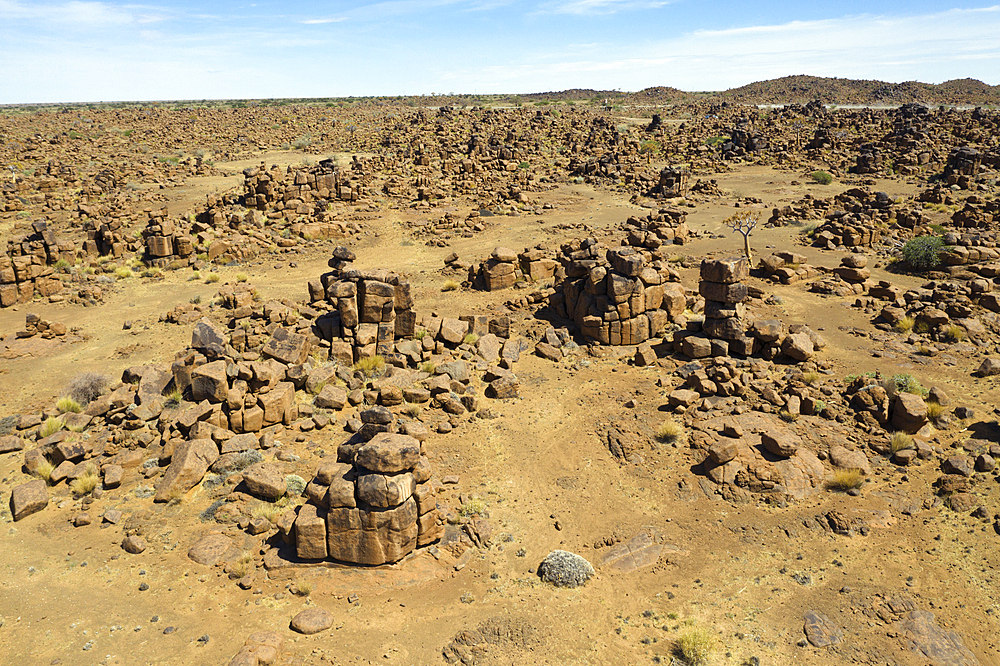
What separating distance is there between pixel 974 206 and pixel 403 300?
153ft

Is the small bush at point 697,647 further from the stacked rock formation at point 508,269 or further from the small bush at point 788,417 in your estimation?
the stacked rock formation at point 508,269

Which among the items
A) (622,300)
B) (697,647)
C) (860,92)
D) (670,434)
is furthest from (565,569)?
(860,92)

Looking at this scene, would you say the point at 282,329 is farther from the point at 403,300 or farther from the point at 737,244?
the point at 737,244

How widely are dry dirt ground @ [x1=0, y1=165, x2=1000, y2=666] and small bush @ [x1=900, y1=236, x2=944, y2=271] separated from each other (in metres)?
16.0

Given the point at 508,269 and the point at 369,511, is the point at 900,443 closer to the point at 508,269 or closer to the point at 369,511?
the point at 369,511

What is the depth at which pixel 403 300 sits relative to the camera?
23.6 m

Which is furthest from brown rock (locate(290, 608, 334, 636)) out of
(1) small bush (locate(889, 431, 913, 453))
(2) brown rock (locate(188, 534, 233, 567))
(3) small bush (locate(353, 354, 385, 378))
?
(1) small bush (locate(889, 431, 913, 453))

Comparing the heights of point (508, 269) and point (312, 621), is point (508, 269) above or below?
above

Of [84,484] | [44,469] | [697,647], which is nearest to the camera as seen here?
[697,647]

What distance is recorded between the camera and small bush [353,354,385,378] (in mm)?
21594

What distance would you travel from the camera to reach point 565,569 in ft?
42.3

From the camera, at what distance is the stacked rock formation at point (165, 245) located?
118 feet

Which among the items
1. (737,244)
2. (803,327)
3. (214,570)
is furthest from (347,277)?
(737,244)

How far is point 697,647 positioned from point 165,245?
37.1 m
